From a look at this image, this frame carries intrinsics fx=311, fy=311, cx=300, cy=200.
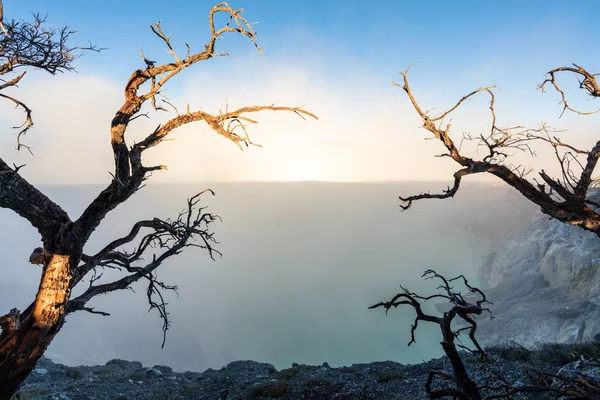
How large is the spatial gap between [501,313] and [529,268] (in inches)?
1023

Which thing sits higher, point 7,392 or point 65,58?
point 65,58

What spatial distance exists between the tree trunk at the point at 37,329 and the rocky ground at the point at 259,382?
275 inches


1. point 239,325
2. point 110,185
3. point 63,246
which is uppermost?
point 110,185

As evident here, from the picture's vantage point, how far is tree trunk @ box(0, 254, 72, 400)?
446cm

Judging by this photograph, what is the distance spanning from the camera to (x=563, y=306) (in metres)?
63.2

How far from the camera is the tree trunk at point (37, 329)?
4.46 meters

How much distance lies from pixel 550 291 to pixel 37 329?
9720cm

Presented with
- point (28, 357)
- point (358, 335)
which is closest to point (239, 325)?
point (358, 335)

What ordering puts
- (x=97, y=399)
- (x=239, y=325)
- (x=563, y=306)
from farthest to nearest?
(x=239, y=325)
(x=563, y=306)
(x=97, y=399)

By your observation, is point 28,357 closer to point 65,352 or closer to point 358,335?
point 358,335

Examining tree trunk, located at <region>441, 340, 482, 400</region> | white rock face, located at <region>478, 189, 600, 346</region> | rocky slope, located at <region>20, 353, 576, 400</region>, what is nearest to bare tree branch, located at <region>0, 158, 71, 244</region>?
tree trunk, located at <region>441, 340, 482, 400</region>

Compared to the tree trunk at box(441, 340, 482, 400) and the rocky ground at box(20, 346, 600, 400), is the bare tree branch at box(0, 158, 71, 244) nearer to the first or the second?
the tree trunk at box(441, 340, 482, 400)

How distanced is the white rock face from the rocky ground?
4165cm

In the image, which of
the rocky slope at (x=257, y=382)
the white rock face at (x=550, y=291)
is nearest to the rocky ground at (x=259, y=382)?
the rocky slope at (x=257, y=382)
